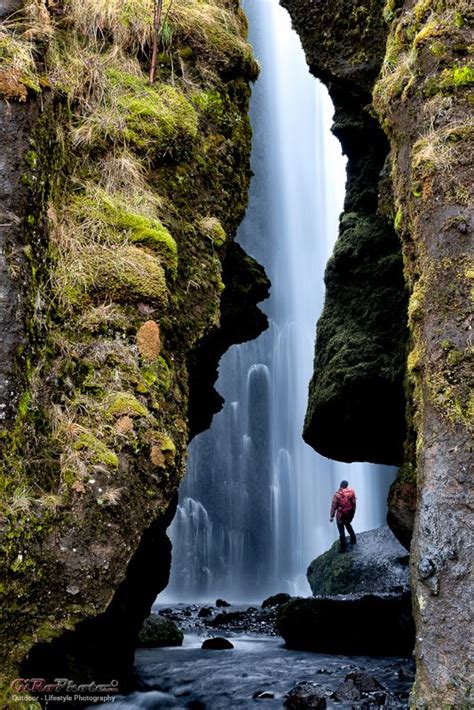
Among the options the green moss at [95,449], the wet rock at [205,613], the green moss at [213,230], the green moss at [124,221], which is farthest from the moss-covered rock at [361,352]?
the wet rock at [205,613]

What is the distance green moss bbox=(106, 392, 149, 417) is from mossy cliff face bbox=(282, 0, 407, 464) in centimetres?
661

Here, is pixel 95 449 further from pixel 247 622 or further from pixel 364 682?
pixel 247 622

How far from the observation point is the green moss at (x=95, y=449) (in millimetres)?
5277

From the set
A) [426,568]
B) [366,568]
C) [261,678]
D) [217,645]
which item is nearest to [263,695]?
[261,678]

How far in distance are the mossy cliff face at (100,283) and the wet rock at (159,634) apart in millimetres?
4916

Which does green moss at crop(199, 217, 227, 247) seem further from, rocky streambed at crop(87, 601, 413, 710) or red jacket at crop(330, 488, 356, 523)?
red jacket at crop(330, 488, 356, 523)

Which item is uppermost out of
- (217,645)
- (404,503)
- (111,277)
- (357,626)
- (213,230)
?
(213,230)

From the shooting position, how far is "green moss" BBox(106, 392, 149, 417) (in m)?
5.61

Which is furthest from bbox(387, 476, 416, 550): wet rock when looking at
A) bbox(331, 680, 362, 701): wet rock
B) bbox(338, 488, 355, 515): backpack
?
bbox(338, 488, 355, 515): backpack

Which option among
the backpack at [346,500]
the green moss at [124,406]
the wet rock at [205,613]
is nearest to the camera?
the green moss at [124,406]

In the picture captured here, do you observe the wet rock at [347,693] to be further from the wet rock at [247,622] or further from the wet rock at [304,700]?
the wet rock at [247,622]

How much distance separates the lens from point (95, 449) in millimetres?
5312

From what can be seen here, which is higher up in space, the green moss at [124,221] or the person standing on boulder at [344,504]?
the green moss at [124,221]

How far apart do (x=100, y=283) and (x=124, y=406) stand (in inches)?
48.2
